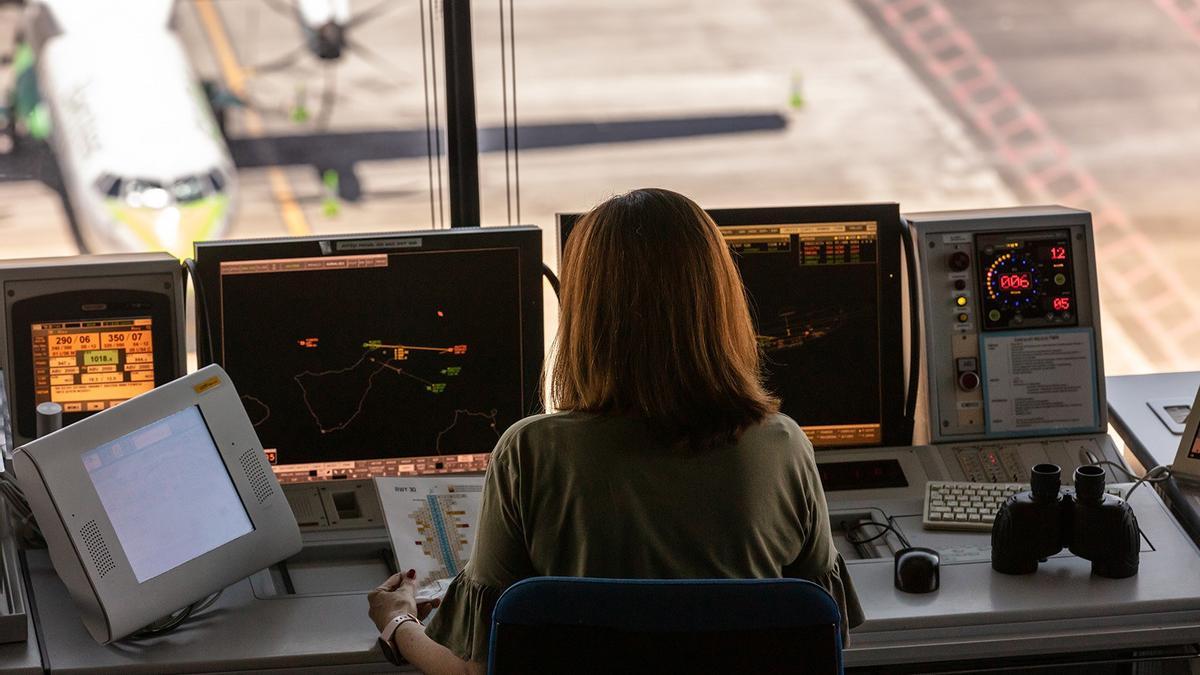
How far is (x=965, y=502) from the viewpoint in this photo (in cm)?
203

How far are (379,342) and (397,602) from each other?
21.4 inches

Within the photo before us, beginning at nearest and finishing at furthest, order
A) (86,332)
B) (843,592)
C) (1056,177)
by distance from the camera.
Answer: (843,592) → (86,332) → (1056,177)

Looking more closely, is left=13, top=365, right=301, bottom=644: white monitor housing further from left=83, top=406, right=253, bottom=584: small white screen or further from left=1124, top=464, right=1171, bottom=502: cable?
left=1124, top=464, right=1171, bottom=502: cable

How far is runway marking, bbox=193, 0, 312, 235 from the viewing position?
30.3ft

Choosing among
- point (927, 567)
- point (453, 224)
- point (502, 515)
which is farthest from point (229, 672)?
point (453, 224)

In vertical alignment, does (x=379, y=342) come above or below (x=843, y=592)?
above

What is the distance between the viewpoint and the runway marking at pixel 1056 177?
8.42 metres

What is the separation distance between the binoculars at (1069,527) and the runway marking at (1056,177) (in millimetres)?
6175

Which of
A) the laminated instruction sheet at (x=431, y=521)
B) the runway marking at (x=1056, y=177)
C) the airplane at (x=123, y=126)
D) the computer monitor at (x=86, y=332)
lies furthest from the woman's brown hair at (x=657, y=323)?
the runway marking at (x=1056, y=177)

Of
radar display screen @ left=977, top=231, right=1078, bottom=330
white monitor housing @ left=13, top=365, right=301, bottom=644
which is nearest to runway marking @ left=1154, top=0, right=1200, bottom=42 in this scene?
radar display screen @ left=977, top=231, right=1078, bottom=330

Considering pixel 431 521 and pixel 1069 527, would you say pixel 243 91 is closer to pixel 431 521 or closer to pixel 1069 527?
pixel 431 521

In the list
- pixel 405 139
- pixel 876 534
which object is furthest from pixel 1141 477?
pixel 405 139

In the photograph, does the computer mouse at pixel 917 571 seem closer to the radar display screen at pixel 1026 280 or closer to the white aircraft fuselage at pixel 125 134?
the radar display screen at pixel 1026 280

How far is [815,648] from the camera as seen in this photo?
1.16 m
